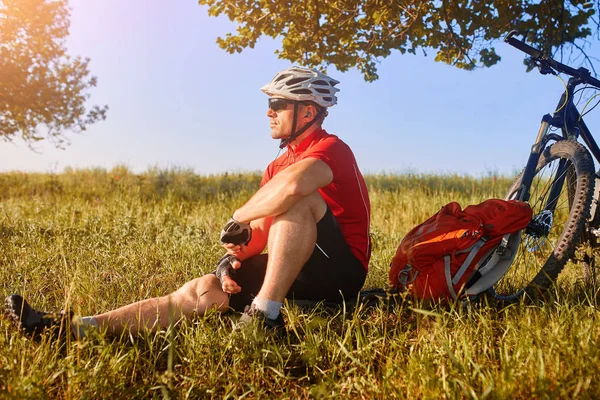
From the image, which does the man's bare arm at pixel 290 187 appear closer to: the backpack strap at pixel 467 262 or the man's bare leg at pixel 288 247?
the man's bare leg at pixel 288 247

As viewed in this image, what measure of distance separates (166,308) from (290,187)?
3.87ft

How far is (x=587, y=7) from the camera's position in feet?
23.1

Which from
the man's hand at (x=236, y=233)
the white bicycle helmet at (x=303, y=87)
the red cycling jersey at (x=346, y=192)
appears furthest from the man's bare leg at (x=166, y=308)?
the white bicycle helmet at (x=303, y=87)

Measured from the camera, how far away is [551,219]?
13.6 feet

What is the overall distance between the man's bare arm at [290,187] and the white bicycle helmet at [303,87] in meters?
0.63

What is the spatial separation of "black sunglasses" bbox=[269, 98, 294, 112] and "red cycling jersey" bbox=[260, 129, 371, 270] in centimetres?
34

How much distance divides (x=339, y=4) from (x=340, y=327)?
234 inches

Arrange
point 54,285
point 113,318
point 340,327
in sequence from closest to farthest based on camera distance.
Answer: point 113,318, point 340,327, point 54,285

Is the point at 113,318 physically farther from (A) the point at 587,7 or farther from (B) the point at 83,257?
(A) the point at 587,7

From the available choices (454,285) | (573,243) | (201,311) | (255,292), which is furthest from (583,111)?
(201,311)

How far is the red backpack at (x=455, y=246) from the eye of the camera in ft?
11.3

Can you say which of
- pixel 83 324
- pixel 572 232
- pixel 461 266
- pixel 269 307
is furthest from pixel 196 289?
pixel 572 232

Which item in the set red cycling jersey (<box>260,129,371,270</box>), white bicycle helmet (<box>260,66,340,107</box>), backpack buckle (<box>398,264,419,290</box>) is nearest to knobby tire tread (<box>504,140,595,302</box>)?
backpack buckle (<box>398,264,419,290</box>)

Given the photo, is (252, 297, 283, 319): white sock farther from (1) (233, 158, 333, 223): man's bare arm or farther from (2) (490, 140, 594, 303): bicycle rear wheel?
(2) (490, 140, 594, 303): bicycle rear wheel
